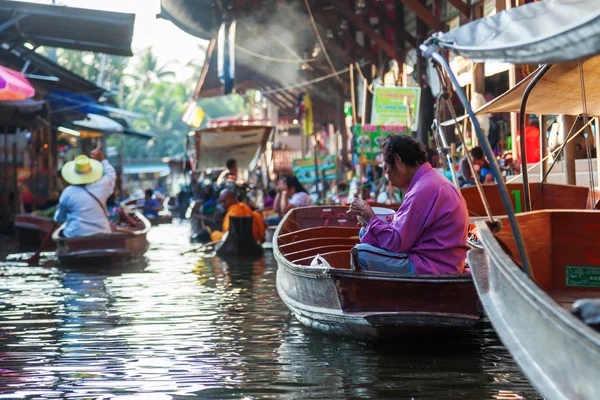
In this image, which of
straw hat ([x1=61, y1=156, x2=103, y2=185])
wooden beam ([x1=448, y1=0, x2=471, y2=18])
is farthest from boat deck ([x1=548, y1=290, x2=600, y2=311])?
wooden beam ([x1=448, y1=0, x2=471, y2=18])

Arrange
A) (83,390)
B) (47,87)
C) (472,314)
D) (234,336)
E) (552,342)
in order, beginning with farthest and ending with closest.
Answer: (47,87) < (234,336) < (472,314) < (83,390) < (552,342)

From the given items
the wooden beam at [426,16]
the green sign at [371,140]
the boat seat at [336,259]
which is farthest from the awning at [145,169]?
the boat seat at [336,259]

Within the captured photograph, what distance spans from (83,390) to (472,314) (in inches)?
93.2

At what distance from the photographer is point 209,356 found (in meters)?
6.23

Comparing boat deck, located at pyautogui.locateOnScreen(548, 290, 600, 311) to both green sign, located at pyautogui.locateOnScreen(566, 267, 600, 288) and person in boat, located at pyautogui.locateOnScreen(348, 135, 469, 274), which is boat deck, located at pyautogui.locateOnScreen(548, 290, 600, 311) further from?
person in boat, located at pyautogui.locateOnScreen(348, 135, 469, 274)

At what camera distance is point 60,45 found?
1827 centimetres

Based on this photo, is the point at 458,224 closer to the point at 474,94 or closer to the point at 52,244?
the point at 474,94

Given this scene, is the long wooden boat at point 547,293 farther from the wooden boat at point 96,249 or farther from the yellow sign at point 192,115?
the yellow sign at point 192,115

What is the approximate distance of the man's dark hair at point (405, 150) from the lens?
239 inches

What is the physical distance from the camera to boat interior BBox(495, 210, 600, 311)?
5.84 metres

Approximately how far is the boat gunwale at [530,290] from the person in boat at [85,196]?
8.62 meters

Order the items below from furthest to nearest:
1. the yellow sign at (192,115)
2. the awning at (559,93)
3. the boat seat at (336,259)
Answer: the yellow sign at (192,115) → the boat seat at (336,259) → the awning at (559,93)

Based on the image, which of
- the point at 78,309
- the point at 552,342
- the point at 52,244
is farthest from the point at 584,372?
the point at 52,244

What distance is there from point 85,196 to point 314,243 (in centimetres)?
472
